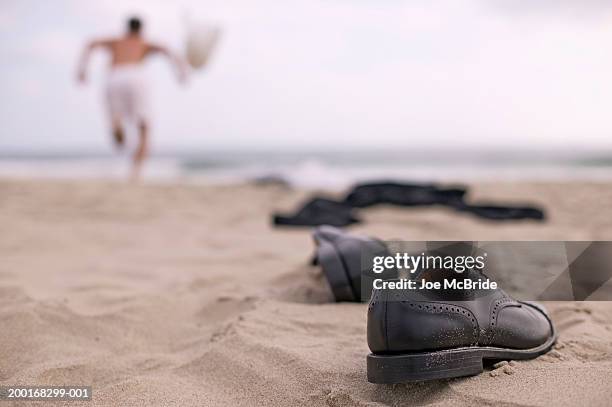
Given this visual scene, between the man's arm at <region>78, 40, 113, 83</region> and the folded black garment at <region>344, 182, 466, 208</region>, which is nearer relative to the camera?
the folded black garment at <region>344, 182, 466, 208</region>

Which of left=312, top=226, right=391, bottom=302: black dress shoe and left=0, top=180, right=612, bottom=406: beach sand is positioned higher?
left=312, top=226, right=391, bottom=302: black dress shoe

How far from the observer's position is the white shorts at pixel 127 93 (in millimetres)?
6012

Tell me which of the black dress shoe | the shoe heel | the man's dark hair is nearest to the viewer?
the shoe heel

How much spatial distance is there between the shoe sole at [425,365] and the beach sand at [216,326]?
1.5 inches

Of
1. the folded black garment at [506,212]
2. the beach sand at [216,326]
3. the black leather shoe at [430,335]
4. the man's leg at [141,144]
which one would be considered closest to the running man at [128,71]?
the man's leg at [141,144]

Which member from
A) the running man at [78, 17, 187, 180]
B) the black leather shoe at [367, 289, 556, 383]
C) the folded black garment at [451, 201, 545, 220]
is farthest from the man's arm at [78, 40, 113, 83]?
the black leather shoe at [367, 289, 556, 383]

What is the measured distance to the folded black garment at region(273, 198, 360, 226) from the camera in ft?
13.3

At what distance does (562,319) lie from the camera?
1820 millimetres

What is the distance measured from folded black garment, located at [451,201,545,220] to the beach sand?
37 cm

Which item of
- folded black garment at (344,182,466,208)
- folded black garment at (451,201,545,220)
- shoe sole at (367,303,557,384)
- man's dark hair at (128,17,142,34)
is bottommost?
folded black garment at (451,201,545,220)

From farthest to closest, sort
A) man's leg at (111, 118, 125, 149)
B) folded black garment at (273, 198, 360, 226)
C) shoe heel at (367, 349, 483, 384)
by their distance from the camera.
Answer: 1. man's leg at (111, 118, 125, 149)
2. folded black garment at (273, 198, 360, 226)
3. shoe heel at (367, 349, 483, 384)

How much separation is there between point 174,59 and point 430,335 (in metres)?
5.49

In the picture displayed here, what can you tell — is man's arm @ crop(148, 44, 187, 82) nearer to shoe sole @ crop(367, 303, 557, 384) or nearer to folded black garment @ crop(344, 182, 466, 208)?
→ folded black garment @ crop(344, 182, 466, 208)

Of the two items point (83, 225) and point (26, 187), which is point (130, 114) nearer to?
point (26, 187)
